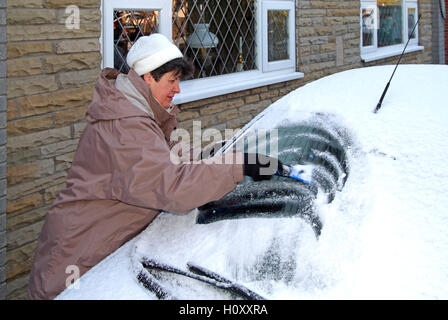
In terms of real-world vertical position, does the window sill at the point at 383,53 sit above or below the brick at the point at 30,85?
above

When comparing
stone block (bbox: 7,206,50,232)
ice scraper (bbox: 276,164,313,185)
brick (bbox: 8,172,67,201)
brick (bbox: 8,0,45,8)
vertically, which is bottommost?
stone block (bbox: 7,206,50,232)

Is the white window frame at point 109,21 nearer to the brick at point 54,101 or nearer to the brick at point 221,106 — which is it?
the brick at point 54,101

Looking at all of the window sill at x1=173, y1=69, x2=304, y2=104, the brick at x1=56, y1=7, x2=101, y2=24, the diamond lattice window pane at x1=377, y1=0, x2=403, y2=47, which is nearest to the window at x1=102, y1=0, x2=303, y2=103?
the window sill at x1=173, y1=69, x2=304, y2=104

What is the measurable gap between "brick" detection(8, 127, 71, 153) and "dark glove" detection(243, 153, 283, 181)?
1875 millimetres

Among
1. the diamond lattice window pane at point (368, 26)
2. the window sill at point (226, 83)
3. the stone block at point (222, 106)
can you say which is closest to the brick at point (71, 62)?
the window sill at point (226, 83)

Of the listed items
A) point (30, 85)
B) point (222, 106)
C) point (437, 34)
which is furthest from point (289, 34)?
point (437, 34)

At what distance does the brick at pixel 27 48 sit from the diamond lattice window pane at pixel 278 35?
3.19m

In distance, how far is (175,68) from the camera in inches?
83.8

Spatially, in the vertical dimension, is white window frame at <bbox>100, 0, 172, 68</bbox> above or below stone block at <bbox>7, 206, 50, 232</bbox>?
above

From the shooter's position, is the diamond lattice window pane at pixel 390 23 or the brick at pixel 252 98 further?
the diamond lattice window pane at pixel 390 23

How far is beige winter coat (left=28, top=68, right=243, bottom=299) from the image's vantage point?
5.63 feet

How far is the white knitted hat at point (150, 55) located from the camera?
2059 millimetres

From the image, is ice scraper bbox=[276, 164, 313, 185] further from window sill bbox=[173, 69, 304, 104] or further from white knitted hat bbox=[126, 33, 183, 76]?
window sill bbox=[173, 69, 304, 104]
